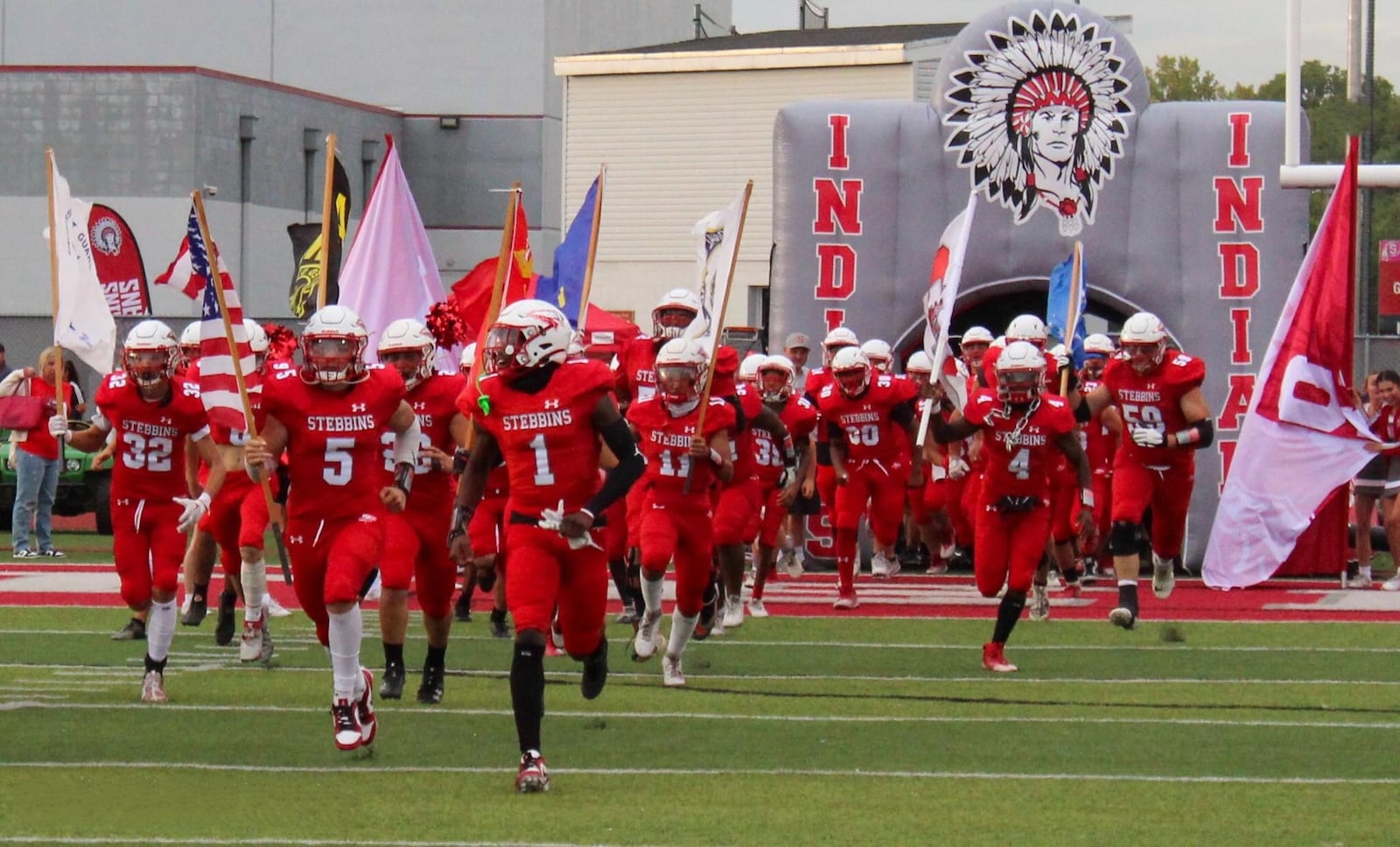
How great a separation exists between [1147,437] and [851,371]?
2.39 metres

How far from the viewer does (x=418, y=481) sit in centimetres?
1048

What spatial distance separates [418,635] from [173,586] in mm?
3200

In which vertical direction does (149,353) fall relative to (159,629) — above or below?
above

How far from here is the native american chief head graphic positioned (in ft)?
63.5

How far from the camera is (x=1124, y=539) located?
537 inches

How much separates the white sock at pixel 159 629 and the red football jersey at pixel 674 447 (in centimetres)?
231

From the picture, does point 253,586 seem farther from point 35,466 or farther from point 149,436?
point 35,466

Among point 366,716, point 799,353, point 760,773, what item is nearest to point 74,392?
point 799,353

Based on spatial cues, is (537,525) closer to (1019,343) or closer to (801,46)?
(1019,343)

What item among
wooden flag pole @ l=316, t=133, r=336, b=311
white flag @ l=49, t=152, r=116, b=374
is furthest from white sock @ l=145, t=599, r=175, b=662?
white flag @ l=49, t=152, r=116, b=374

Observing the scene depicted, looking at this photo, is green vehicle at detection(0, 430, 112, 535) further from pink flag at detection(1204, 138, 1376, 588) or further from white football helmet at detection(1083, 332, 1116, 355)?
pink flag at detection(1204, 138, 1376, 588)

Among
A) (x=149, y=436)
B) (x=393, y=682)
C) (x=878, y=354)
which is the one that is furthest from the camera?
(x=878, y=354)

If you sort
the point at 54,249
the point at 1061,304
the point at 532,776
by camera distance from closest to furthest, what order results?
1. the point at 532,776
2. the point at 54,249
3. the point at 1061,304

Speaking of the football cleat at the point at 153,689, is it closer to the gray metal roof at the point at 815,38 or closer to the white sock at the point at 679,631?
the white sock at the point at 679,631
